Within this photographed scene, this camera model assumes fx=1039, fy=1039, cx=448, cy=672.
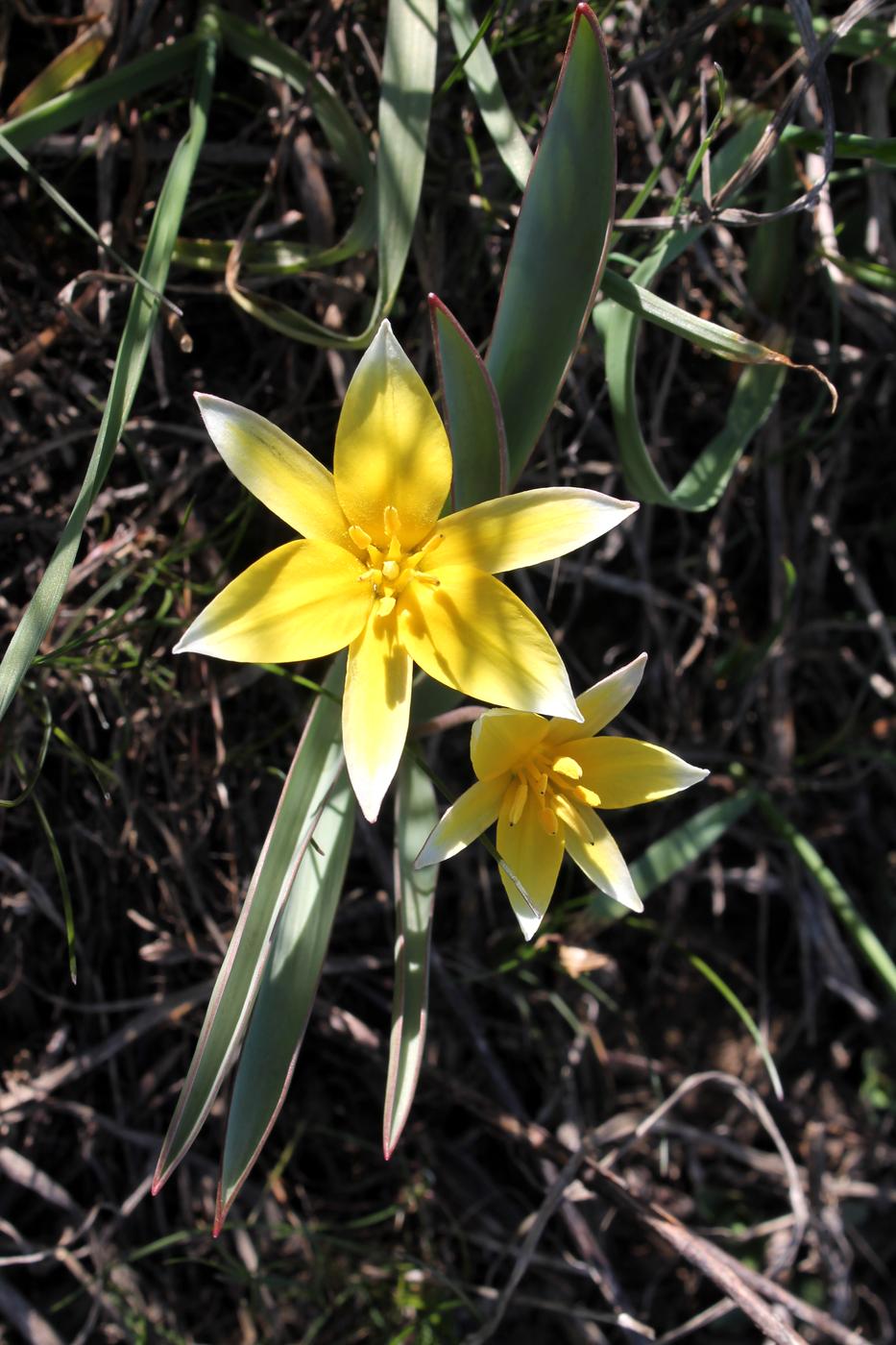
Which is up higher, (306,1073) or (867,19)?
(867,19)

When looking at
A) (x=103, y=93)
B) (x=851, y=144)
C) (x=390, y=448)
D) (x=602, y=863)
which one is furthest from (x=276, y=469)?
(x=851, y=144)

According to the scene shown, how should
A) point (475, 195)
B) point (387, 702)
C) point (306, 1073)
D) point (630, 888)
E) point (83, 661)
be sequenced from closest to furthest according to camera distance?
point (387, 702)
point (630, 888)
point (83, 661)
point (475, 195)
point (306, 1073)

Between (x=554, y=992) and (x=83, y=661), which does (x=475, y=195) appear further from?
(x=554, y=992)

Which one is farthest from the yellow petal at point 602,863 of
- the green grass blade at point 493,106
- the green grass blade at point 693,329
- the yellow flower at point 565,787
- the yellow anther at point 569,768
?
the green grass blade at point 493,106

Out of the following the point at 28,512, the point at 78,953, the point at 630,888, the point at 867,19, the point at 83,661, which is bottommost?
the point at 78,953

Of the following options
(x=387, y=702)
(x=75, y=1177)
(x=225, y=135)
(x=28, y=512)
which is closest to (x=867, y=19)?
(x=225, y=135)
